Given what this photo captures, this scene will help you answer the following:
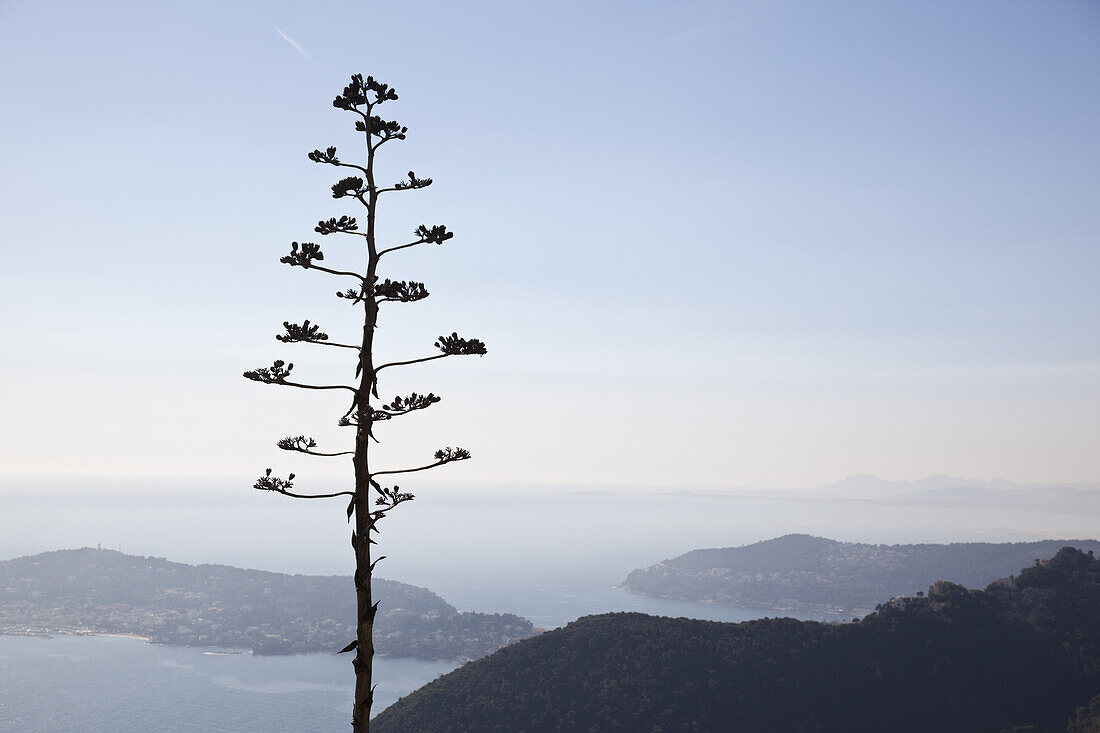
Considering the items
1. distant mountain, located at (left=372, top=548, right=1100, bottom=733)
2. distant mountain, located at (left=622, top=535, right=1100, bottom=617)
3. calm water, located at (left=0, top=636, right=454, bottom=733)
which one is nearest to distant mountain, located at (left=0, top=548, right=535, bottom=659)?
calm water, located at (left=0, top=636, right=454, bottom=733)

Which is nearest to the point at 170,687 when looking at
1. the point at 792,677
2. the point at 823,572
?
the point at 792,677

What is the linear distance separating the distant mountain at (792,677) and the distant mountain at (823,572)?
2381 inches

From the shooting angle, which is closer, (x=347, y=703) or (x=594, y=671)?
(x=594, y=671)

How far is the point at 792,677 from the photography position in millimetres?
37656

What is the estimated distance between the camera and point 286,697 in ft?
228

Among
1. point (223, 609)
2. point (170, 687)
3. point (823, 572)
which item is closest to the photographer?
point (170, 687)

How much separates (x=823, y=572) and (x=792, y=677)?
9758 centimetres

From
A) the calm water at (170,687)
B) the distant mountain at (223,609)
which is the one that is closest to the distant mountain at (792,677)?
the calm water at (170,687)

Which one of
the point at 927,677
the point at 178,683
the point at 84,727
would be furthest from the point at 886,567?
the point at 84,727

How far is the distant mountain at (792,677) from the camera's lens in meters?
35.6

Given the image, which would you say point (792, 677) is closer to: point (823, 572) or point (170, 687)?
point (170, 687)

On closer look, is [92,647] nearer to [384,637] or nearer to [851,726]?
[384,637]

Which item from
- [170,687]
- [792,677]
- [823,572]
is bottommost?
[170,687]

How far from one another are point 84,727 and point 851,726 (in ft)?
209
